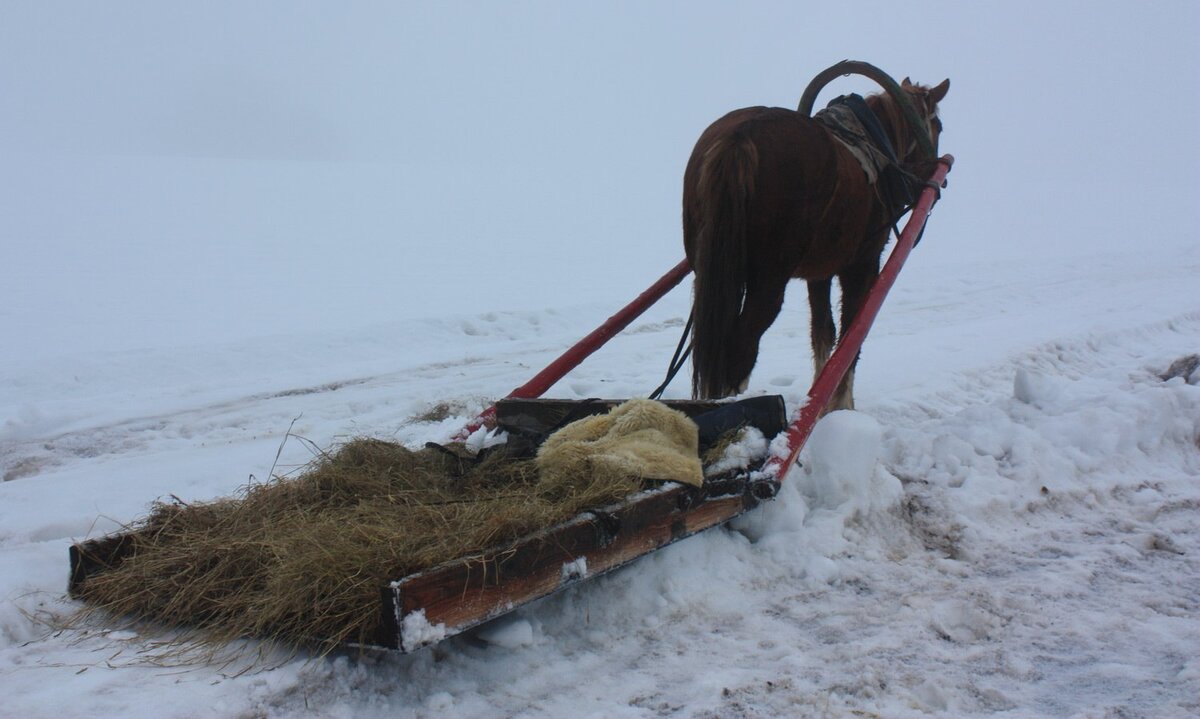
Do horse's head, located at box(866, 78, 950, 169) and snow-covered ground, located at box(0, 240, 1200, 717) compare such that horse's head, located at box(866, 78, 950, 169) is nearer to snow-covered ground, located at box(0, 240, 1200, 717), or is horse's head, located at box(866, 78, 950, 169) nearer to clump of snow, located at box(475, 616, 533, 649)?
snow-covered ground, located at box(0, 240, 1200, 717)

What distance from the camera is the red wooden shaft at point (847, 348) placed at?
306 cm

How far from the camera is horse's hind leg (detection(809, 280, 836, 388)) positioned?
5184 mm

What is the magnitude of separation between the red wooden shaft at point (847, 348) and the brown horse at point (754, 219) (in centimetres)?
24

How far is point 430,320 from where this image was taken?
9.27 metres

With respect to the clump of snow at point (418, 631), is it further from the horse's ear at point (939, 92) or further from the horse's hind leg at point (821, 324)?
the horse's ear at point (939, 92)

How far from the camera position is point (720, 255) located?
359cm

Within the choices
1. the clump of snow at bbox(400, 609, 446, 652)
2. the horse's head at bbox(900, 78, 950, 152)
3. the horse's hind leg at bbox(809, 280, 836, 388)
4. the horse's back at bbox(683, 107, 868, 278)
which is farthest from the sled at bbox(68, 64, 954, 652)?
the horse's head at bbox(900, 78, 950, 152)

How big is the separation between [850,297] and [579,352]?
63.5 inches

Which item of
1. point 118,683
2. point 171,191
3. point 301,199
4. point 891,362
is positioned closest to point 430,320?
point 891,362

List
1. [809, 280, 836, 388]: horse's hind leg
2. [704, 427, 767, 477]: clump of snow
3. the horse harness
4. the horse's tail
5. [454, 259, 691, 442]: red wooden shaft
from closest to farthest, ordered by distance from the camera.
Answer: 1. [704, 427, 767, 477]: clump of snow
2. the horse's tail
3. [454, 259, 691, 442]: red wooden shaft
4. the horse harness
5. [809, 280, 836, 388]: horse's hind leg

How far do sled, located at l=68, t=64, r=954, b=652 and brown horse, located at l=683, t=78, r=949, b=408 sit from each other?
38 cm

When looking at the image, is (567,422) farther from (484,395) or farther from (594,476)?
(484,395)

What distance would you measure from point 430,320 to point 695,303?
5.97 metres

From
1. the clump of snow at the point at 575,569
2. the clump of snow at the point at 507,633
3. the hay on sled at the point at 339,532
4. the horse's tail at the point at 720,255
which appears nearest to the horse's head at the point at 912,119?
the horse's tail at the point at 720,255
